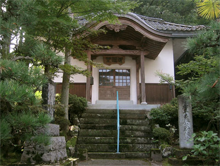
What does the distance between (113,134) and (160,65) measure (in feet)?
19.7

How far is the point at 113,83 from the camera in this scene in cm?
1133

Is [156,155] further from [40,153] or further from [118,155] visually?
[40,153]

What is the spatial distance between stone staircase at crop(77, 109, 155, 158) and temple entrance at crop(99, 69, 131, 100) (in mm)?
3233

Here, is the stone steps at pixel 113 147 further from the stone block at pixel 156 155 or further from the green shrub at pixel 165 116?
the green shrub at pixel 165 116

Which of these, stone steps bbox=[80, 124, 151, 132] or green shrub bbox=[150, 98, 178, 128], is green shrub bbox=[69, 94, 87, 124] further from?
green shrub bbox=[150, 98, 178, 128]

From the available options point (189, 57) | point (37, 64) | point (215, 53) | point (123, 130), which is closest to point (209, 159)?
point (215, 53)

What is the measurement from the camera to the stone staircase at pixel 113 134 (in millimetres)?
5796

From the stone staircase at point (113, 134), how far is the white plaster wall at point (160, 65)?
137 inches

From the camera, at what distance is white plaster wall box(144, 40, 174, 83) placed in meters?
11.0

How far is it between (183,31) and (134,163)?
788 centimetres

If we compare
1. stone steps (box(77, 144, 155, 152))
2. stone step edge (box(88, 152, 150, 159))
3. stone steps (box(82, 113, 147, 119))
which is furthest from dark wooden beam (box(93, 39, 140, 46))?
stone step edge (box(88, 152, 150, 159))

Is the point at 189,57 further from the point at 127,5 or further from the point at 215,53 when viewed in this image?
the point at 215,53

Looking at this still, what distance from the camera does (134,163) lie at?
520cm

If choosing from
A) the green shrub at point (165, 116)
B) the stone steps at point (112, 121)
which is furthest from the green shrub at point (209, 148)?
the stone steps at point (112, 121)
